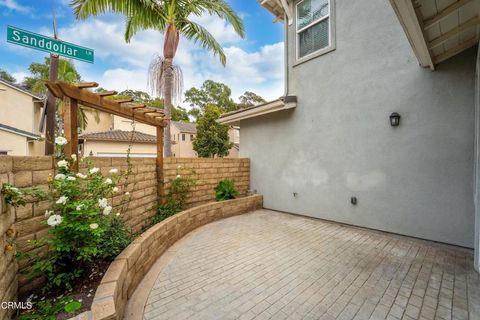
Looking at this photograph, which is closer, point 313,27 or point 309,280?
point 309,280

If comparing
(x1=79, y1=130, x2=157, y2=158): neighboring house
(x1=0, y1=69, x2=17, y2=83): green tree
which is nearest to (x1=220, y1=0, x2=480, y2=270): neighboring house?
(x1=79, y1=130, x2=157, y2=158): neighboring house

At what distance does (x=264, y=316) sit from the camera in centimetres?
220

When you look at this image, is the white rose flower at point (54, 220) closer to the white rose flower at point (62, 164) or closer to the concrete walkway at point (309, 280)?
the white rose flower at point (62, 164)

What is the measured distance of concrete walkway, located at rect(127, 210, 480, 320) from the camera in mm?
2289

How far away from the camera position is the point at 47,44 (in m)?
2.34

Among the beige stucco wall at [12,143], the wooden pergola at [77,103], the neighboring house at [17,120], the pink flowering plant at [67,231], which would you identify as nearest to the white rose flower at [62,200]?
the pink flowering plant at [67,231]

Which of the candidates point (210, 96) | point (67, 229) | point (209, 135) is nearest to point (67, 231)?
point (67, 229)

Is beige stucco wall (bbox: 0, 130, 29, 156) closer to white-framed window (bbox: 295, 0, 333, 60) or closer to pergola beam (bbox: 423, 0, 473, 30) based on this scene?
white-framed window (bbox: 295, 0, 333, 60)

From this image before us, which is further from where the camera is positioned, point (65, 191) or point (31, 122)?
point (31, 122)

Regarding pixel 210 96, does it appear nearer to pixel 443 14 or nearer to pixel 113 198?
pixel 113 198

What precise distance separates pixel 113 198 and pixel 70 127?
49.3 inches

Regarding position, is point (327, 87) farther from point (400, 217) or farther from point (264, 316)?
point (264, 316)

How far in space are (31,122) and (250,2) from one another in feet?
47.8

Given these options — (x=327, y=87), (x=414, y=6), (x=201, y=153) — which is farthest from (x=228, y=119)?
(x=201, y=153)
